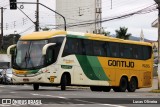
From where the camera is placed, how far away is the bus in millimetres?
31203

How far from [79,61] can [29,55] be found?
3.38 meters

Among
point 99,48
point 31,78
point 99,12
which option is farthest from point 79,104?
point 99,12

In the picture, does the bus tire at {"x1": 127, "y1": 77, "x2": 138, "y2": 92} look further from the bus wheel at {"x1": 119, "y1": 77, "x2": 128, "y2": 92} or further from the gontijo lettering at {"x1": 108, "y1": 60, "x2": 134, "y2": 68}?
the gontijo lettering at {"x1": 108, "y1": 60, "x2": 134, "y2": 68}

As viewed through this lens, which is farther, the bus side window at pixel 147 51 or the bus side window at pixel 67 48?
the bus side window at pixel 147 51

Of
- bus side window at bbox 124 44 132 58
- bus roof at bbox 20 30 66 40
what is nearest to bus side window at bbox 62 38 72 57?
bus roof at bbox 20 30 66 40

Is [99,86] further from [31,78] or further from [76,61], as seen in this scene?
[31,78]

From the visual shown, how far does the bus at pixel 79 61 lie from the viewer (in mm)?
31203

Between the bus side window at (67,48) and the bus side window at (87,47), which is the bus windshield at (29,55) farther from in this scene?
the bus side window at (87,47)

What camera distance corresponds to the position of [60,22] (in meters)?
98.9

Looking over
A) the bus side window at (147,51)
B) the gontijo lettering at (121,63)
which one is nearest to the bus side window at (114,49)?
the gontijo lettering at (121,63)

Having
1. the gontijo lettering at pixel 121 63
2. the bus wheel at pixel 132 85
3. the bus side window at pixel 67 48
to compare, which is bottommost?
the bus wheel at pixel 132 85

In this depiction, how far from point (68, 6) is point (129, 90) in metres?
61.0

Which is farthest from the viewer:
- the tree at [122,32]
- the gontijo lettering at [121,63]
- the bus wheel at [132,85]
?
the tree at [122,32]

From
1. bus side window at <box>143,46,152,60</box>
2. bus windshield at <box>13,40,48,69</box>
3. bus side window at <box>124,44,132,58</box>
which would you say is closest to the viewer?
bus windshield at <box>13,40,48,69</box>
